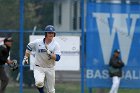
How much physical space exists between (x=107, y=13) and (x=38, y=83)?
593 centimetres

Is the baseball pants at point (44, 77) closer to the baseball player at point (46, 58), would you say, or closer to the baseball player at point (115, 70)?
the baseball player at point (46, 58)

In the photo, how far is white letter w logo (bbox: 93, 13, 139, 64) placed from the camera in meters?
Answer: 19.4

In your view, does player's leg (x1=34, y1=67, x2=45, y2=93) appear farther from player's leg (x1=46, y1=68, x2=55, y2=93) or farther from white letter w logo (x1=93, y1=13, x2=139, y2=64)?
white letter w logo (x1=93, y1=13, x2=139, y2=64)

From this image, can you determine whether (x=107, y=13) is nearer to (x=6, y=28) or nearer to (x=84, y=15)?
(x=84, y=15)

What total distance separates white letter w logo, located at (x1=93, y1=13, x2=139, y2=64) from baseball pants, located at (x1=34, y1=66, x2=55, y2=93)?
17.1 ft

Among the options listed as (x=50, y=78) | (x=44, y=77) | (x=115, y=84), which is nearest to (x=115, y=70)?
(x=115, y=84)

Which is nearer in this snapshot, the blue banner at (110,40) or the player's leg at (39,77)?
the player's leg at (39,77)

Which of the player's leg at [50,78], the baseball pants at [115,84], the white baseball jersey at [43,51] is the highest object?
the white baseball jersey at [43,51]

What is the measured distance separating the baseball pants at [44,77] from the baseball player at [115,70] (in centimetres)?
491

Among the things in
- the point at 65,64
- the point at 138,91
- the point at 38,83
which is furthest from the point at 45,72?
the point at 138,91

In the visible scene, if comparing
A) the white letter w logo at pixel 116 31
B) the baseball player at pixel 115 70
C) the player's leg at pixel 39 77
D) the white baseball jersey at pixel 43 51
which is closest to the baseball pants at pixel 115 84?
the baseball player at pixel 115 70

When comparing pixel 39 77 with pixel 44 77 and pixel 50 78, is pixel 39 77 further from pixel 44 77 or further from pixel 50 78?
pixel 50 78

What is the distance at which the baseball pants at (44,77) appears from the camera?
46.3 feet

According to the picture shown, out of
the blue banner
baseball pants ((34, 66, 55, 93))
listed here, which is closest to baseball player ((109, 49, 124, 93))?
the blue banner
